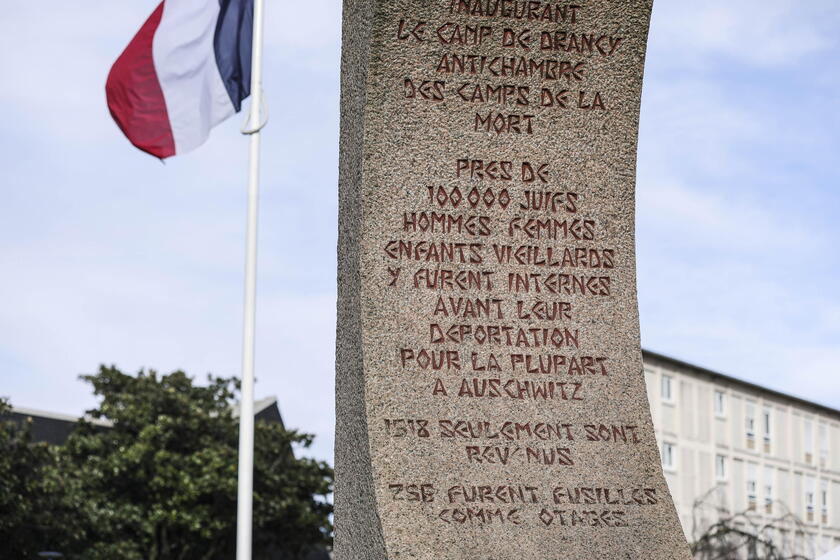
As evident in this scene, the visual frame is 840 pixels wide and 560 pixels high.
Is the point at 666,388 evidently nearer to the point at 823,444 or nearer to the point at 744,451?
the point at 744,451

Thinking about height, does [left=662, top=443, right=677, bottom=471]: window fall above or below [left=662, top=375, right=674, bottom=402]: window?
below

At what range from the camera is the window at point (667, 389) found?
56.1 m

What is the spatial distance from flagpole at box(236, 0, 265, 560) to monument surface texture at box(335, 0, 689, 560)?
33.0 ft

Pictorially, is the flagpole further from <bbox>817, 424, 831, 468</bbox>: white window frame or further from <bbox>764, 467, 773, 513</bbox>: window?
<bbox>817, 424, 831, 468</bbox>: white window frame

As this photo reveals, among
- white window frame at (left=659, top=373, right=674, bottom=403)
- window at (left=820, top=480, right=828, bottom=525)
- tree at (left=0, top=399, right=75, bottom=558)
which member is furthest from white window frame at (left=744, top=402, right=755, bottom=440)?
tree at (left=0, top=399, right=75, bottom=558)

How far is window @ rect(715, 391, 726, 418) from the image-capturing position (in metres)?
59.3

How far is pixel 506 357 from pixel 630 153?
127cm

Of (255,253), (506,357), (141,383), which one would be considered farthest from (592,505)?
(141,383)

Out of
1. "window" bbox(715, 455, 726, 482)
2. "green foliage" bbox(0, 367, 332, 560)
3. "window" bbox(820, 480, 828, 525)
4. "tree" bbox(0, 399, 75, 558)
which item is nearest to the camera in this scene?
"tree" bbox(0, 399, 75, 558)

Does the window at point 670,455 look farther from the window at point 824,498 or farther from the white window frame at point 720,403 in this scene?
the window at point 824,498

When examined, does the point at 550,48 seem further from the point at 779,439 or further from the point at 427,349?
the point at 779,439

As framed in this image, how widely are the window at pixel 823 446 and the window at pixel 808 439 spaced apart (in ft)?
3.31

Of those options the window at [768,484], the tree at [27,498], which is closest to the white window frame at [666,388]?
the window at [768,484]

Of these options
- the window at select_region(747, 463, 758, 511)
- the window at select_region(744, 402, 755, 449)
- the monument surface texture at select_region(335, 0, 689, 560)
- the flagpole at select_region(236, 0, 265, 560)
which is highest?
the window at select_region(744, 402, 755, 449)
